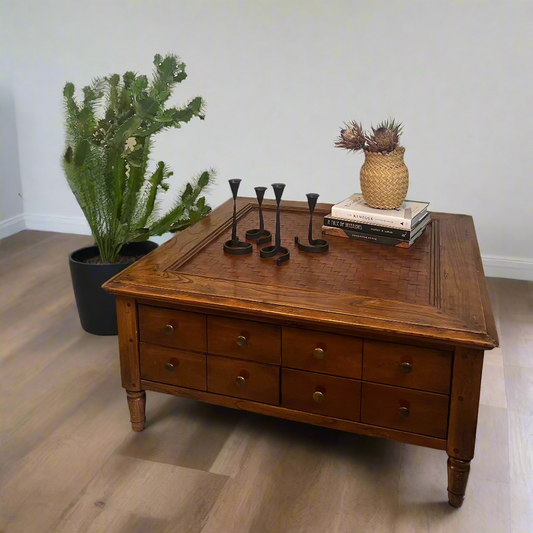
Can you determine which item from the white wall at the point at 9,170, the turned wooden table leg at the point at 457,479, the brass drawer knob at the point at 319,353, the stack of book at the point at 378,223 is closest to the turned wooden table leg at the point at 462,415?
the turned wooden table leg at the point at 457,479

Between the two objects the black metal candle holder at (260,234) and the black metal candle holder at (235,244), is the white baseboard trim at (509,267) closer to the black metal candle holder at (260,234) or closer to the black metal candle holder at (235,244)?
the black metal candle holder at (260,234)

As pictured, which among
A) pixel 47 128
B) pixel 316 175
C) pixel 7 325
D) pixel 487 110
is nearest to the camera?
pixel 7 325

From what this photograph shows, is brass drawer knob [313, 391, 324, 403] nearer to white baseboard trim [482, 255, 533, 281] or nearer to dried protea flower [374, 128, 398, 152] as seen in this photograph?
dried protea flower [374, 128, 398, 152]

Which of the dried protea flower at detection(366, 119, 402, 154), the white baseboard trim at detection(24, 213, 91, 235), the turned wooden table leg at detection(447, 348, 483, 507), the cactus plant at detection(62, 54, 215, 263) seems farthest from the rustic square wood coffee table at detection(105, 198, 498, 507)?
the white baseboard trim at detection(24, 213, 91, 235)

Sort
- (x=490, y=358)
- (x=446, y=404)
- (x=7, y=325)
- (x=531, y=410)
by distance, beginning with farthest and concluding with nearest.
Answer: (x=7, y=325) < (x=490, y=358) < (x=531, y=410) < (x=446, y=404)

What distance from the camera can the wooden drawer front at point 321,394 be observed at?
4.75 ft

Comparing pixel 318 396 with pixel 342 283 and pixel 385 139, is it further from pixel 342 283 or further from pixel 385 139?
pixel 385 139

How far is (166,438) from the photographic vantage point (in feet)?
5.49

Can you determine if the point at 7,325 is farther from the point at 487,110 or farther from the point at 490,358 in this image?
the point at 487,110

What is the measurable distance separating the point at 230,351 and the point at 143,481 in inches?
14.7

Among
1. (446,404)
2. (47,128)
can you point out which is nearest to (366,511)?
(446,404)

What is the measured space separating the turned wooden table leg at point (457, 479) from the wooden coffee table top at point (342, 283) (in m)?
0.31

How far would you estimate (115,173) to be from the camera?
2.05 m

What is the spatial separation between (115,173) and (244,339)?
0.86 m
